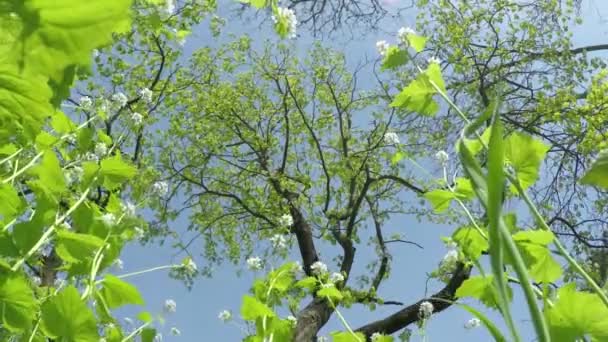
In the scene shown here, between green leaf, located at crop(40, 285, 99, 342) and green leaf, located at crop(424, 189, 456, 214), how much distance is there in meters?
0.62

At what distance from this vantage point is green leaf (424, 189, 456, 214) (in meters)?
1.19

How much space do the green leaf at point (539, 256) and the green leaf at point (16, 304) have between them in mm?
745

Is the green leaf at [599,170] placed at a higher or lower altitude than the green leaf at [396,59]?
lower

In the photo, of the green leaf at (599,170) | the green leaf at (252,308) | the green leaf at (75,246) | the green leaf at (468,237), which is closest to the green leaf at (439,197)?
the green leaf at (468,237)

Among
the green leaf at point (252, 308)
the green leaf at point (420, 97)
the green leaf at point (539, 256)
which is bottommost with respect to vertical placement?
the green leaf at point (539, 256)

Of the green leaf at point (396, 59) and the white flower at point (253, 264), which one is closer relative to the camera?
the green leaf at point (396, 59)

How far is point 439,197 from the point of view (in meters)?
1.23

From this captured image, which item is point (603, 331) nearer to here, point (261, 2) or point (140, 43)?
point (261, 2)

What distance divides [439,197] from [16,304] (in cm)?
73

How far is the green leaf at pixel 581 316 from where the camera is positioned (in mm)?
505

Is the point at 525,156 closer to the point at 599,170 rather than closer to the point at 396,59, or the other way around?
the point at 396,59

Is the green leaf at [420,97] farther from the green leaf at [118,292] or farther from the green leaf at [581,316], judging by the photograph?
the green leaf at [118,292]

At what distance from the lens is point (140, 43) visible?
10.1m

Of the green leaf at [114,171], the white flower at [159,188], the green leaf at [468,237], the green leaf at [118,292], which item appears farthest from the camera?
the white flower at [159,188]
